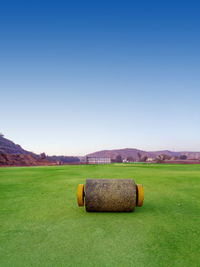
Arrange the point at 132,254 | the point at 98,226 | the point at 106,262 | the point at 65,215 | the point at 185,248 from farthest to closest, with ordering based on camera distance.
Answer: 1. the point at 65,215
2. the point at 98,226
3. the point at 185,248
4. the point at 132,254
5. the point at 106,262

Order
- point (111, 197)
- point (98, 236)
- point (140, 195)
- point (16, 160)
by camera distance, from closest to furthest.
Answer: point (98, 236) < point (111, 197) < point (140, 195) < point (16, 160)

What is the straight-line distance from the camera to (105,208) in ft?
16.5

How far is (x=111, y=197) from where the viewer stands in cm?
495

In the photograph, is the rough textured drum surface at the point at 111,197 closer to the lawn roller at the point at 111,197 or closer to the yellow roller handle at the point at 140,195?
the lawn roller at the point at 111,197

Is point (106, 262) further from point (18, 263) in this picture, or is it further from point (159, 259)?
point (18, 263)

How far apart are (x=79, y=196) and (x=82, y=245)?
180cm

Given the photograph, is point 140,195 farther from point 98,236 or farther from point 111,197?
point 98,236

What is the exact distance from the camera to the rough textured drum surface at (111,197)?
495 centimetres

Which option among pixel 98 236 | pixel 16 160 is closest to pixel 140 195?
pixel 98 236

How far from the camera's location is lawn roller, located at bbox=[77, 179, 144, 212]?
195 inches

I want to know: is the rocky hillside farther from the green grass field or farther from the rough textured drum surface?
the rough textured drum surface

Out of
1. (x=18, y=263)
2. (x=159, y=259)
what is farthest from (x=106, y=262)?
(x=18, y=263)

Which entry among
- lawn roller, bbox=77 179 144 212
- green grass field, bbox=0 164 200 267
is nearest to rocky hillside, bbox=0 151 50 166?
green grass field, bbox=0 164 200 267

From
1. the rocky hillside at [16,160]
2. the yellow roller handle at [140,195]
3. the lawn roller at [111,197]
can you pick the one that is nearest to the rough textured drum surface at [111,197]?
the lawn roller at [111,197]
